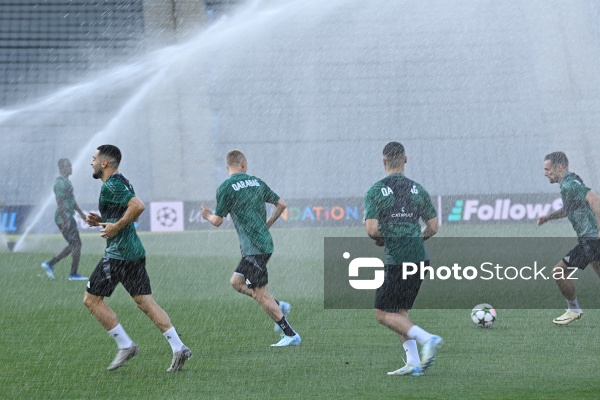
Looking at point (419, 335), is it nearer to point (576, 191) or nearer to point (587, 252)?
point (576, 191)

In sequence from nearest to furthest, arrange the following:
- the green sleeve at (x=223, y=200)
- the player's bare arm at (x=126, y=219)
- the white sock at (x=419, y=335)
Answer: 1. the white sock at (x=419, y=335)
2. the player's bare arm at (x=126, y=219)
3. the green sleeve at (x=223, y=200)

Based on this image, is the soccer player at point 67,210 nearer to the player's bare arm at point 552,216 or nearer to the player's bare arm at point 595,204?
the player's bare arm at point 552,216

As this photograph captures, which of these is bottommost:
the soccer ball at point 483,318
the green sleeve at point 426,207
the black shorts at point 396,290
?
the soccer ball at point 483,318

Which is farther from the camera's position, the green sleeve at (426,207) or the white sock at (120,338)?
the white sock at (120,338)

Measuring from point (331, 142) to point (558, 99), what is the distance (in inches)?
287

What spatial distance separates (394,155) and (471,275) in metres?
9.37

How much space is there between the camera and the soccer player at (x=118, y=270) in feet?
26.9

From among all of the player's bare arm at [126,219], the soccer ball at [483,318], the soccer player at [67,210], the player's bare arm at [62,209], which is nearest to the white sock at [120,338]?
the player's bare arm at [126,219]

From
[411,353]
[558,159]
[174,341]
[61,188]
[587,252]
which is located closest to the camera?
[411,353]

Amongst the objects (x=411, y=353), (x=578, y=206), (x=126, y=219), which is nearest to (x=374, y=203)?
(x=411, y=353)

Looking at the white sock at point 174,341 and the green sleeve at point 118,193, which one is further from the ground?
the green sleeve at point 118,193

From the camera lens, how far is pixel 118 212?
8258 mm

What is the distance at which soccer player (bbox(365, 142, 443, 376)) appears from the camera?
7773 millimetres

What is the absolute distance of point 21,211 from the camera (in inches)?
1244
